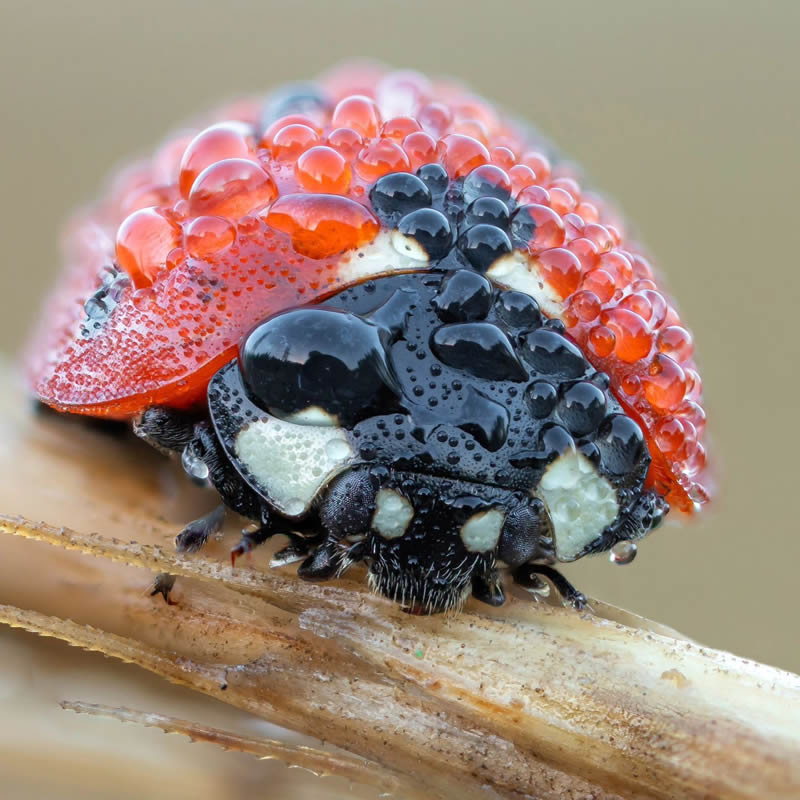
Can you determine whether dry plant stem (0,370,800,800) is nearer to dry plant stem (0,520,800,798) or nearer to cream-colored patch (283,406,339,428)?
dry plant stem (0,520,800,798)

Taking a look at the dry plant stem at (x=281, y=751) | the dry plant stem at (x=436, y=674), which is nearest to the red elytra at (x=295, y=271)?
the dry plant stem at (x=436, y=674)

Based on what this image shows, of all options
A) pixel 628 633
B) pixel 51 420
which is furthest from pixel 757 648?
pixel 51 420

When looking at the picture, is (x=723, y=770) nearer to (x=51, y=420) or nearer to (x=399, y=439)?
(x=399, y=439)

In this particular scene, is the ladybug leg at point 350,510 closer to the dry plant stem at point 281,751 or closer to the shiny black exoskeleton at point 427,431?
the shiny black exoskeleton at point 427,431

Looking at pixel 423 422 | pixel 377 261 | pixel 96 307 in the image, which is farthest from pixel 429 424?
pixel 96 307

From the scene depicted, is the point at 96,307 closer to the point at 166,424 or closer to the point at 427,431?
the point at 166,424

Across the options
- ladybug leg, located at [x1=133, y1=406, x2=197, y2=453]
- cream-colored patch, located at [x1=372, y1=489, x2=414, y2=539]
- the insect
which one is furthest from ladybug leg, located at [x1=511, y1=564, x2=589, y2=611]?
ladybug leg, located at [x1=133, y1=406, x2=197, y2=453]

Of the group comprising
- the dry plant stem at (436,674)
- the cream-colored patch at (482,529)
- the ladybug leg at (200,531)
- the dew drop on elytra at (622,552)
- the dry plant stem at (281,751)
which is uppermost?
the cream-colored patch at (482,529)
